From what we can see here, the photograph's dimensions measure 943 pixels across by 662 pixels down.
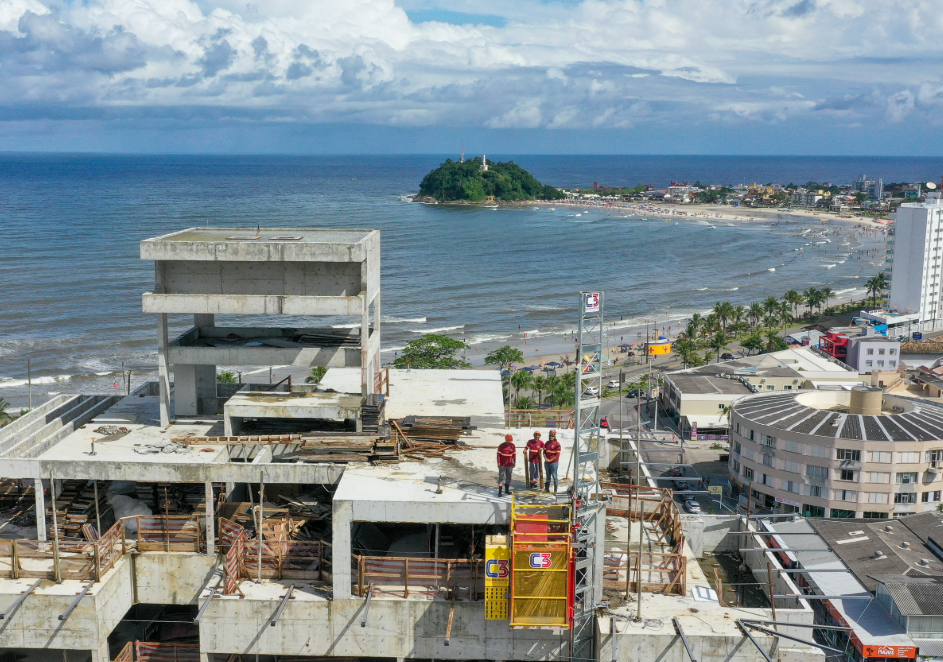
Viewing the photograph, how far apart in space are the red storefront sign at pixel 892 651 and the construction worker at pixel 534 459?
16.6m

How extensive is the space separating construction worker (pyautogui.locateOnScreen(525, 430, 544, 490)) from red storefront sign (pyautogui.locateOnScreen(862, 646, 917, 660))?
652 inches

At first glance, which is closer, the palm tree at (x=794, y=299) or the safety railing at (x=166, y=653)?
the safety railing at (x=166, y=653)

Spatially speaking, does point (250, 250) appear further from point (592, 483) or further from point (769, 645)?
point (769, 645)

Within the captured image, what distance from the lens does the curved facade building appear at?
5034cm

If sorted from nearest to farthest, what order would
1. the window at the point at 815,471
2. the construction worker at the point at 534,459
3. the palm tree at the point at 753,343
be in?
the construction worker at the point at 534,459, the window at the point at 815,471, the palm tree at the point at 753,343

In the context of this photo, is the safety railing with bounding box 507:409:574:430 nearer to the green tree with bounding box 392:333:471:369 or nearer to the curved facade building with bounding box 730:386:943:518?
the curved facade building with bounding box 730:386:943:518

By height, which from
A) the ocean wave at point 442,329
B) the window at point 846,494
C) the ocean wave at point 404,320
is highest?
the ocean wave at point 404,320

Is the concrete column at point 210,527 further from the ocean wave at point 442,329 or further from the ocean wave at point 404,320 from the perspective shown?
the ocean wave at point 404,320

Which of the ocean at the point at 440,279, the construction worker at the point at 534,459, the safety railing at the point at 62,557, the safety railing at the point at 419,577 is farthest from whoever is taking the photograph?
the ocean at the point at 440,279

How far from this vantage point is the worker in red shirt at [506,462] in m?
23.6

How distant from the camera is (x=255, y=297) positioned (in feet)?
102

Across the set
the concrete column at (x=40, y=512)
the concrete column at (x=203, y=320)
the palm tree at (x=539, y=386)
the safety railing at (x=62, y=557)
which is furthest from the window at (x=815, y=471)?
the concrete column at (x=40, y=512)

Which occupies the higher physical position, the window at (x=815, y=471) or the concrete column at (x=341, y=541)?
the concrete column at (x=341, y=541)

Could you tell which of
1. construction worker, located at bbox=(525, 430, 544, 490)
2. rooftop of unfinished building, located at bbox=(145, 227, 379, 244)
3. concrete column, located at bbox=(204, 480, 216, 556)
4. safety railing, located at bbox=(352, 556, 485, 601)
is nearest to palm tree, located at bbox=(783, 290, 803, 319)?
rooftop of unfinished building, located at bbox=(145, 227, 379, 244)
